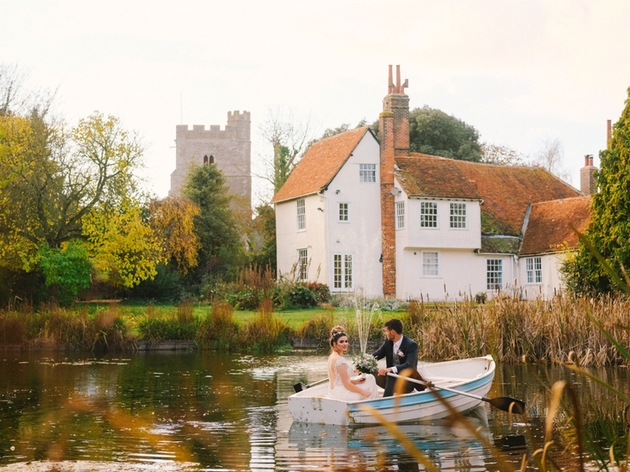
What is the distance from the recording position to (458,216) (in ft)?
135

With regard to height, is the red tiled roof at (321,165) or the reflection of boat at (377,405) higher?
the red tiled roof at (321,165)

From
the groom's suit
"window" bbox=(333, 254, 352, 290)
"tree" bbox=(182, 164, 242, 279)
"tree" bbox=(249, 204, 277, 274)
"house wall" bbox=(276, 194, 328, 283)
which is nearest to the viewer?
the groom's suit

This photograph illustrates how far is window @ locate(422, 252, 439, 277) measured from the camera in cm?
4056

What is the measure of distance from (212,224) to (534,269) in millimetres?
17381

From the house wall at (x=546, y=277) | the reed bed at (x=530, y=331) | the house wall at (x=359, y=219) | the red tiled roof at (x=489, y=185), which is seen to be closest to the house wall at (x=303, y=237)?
the house wall at (x=359, y=219)

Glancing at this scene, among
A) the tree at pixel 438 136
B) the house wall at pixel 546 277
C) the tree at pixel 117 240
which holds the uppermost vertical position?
the tree at pixel 438 136

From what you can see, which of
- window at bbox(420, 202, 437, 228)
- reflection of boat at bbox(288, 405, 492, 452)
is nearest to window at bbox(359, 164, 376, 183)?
window at bbox(420, 202, 437, 228)

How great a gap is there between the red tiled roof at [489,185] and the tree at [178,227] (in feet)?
38.2

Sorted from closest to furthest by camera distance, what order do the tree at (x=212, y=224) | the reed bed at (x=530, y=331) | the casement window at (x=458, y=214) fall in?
the reed bed at (x=530, y=331)
the casement window at (x=458, y=214)
the tree at (x=212, y=224)

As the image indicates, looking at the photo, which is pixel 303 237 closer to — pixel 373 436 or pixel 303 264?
pixel 303 264

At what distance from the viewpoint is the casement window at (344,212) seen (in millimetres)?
40844

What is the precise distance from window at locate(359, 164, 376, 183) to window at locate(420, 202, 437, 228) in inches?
111

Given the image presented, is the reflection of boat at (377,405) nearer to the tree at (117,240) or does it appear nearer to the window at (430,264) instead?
the tree at (117,240)

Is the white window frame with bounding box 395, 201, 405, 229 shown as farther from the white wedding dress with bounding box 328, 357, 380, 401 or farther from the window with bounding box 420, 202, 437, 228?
the white wedding dress with bounding box 328, 357, 380, 401
